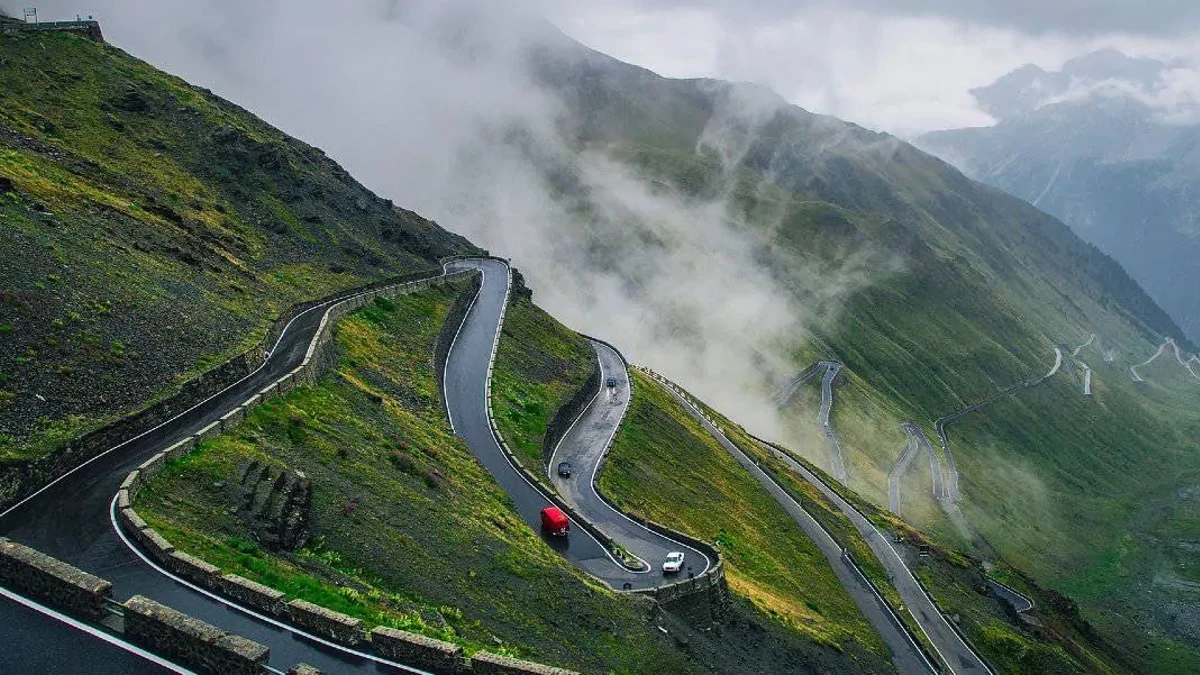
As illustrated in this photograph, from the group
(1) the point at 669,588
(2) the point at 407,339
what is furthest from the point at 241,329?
(1) the point at 669,588

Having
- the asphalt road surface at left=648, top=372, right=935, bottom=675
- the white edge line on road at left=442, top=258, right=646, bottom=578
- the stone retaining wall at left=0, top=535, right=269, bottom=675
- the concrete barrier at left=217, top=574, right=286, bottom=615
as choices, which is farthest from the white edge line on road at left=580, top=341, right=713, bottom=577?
the stone retaining wall at left=0, top=535, right=269, bottom=675

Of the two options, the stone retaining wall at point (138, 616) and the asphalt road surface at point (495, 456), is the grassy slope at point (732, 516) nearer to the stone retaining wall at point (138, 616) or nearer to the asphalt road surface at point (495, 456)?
the asphalt road surface at point (495, 456)

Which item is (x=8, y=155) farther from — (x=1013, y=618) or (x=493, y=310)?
(x=1013, y=618)

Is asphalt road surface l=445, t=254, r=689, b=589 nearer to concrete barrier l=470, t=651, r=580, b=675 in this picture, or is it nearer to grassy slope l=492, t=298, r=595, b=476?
grassy slope l=492, t=298, r=595, b=476

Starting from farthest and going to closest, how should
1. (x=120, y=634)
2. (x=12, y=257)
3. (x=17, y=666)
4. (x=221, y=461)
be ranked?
(x=12, y=257) → (x=221, y=461) → (x=120, y=634) → (x=17, y=666)

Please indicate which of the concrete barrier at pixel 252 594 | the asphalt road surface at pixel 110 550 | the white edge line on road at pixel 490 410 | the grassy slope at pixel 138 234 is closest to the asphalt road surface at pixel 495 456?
the white edge line on road at pixel 490 410

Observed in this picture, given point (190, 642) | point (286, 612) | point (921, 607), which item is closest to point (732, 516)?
point (921, 607)
